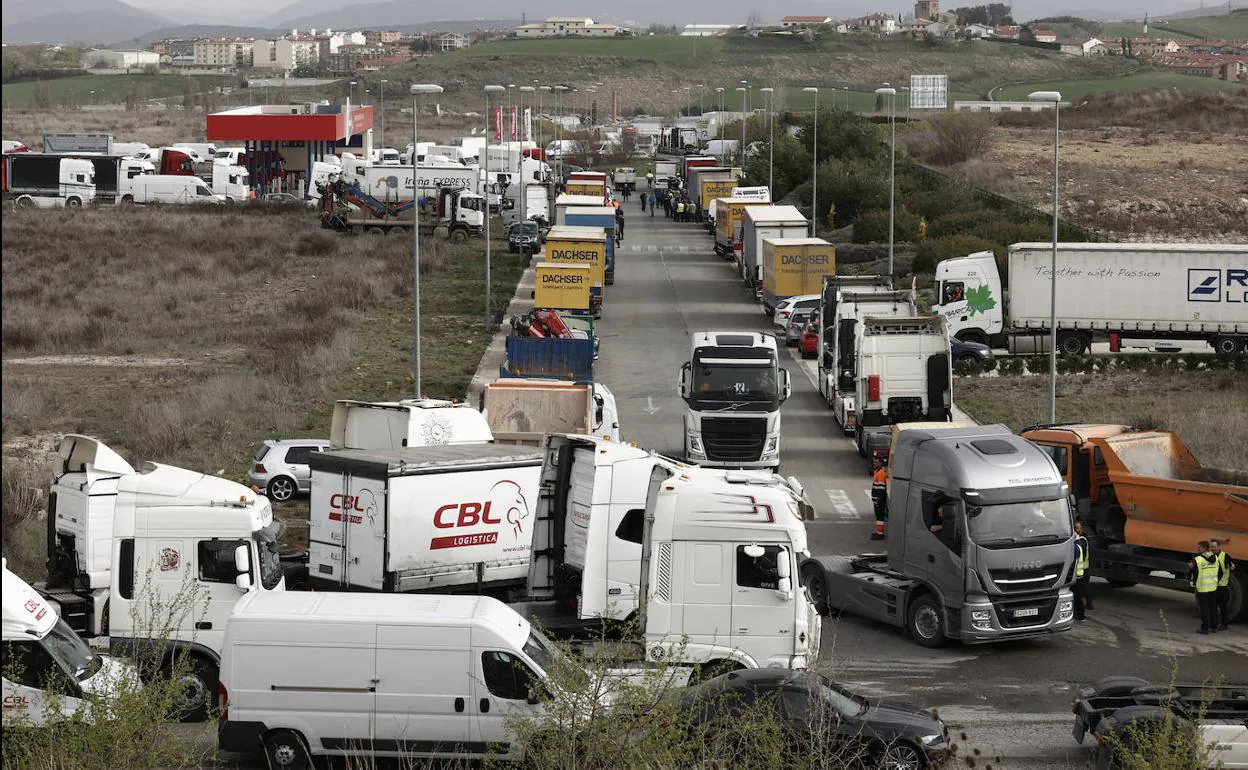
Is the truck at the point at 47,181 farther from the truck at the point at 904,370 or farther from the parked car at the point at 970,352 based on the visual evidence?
the truck at the point at 904,370

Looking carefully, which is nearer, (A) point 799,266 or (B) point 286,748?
(B) point 286,748

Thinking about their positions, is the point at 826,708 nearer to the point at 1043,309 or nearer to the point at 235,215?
the point at 1043,309

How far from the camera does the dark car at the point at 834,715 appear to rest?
40.9ft

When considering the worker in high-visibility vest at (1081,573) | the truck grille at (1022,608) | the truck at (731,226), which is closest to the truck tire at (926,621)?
the truck grille at (1022,608)

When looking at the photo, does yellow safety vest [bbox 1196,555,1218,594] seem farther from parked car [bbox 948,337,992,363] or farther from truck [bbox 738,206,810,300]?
truck [bbox 738,206,810,300]

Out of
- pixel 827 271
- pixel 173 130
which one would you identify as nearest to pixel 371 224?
pixel 827 271

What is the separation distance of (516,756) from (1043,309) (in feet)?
101

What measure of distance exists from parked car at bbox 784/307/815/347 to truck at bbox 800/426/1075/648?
24.9 meters

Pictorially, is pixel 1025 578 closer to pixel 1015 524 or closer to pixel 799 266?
pixel 1015 524

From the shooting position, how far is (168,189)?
8362 cm

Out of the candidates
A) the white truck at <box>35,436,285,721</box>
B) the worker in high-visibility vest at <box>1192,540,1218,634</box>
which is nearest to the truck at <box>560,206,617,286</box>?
the worker in high-visibility vest at <box>1192,540,1218,634</box>

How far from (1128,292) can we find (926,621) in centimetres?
2413

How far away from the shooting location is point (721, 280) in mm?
59781

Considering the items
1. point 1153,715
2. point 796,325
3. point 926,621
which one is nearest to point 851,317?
point 796,325
